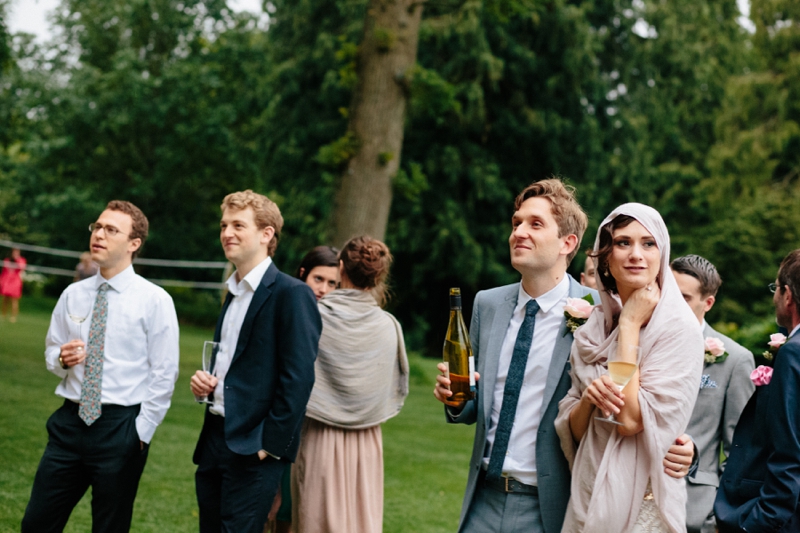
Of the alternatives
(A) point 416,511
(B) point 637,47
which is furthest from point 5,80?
(A) point 416,511

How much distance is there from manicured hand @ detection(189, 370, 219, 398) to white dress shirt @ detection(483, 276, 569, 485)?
5.60 feet

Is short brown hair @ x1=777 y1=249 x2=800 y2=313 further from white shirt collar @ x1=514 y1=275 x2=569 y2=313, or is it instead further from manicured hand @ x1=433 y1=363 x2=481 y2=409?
manicured hand @ x1=433 y1=363 x2=481 y2=409

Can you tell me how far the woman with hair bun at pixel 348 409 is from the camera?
18.4ft

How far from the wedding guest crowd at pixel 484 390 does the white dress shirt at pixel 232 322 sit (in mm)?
11

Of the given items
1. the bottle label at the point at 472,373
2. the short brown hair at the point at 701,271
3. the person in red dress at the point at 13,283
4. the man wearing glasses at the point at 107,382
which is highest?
the short brown hair at the point at 701,271

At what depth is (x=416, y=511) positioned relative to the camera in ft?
26.6

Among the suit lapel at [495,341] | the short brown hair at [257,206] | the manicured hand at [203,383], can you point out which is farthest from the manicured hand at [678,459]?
the short brown hair at [257,206]

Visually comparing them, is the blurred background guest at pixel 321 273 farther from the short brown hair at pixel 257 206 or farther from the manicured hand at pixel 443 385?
the manicured hand at pixel 443 385

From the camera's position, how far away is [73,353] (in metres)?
4.78

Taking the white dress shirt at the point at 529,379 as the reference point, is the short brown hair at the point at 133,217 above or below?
above

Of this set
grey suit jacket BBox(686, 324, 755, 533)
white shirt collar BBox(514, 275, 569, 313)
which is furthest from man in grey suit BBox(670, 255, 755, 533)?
white shirt collar BBox(514, 275, 569, 313)

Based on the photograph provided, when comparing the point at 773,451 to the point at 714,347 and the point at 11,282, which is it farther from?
the point at 11,282

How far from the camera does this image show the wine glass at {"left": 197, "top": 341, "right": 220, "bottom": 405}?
14.8 feet

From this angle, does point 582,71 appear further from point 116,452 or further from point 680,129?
point 116,452
